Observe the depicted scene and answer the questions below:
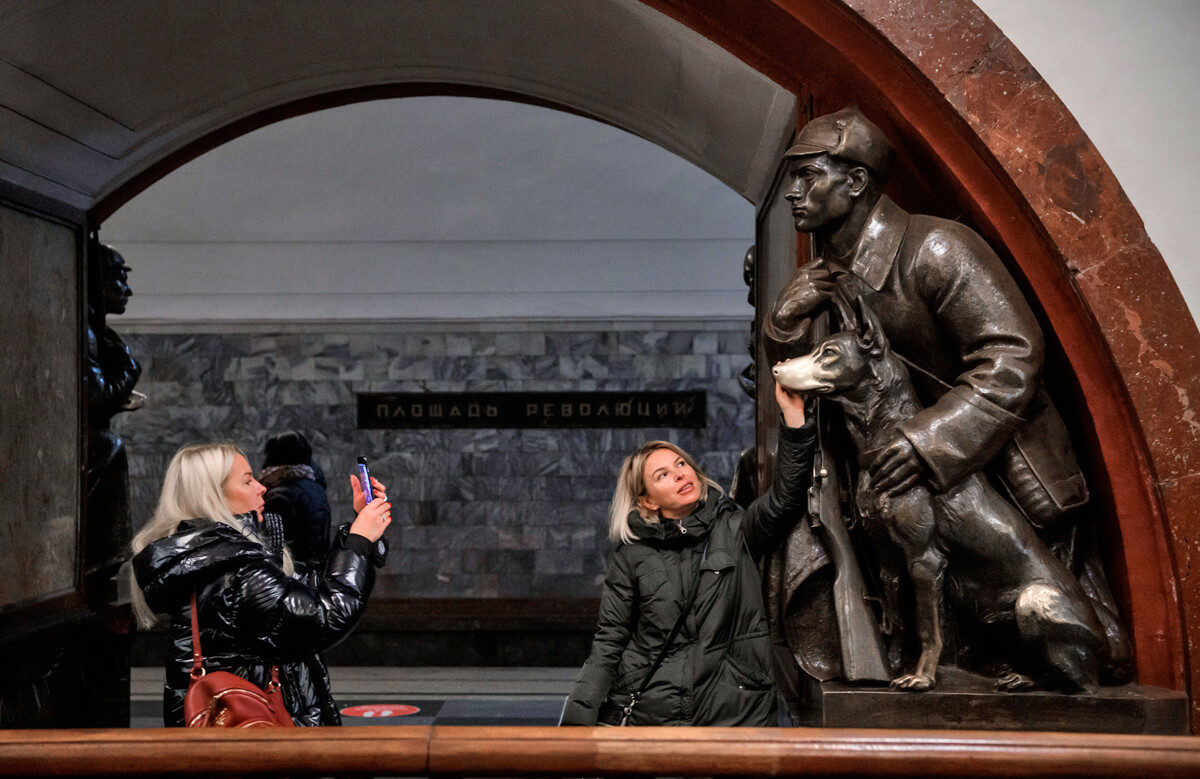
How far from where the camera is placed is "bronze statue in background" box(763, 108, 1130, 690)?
219 centimetres

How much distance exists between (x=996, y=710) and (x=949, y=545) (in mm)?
334

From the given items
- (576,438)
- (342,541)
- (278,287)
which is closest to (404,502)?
(576,438)

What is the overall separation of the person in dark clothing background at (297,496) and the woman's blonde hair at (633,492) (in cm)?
366

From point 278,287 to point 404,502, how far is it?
184cm

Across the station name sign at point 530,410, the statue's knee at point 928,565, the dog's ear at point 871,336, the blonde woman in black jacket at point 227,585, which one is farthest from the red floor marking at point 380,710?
the dog's ear at point 871,336

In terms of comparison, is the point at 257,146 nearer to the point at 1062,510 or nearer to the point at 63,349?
the point at 63,349

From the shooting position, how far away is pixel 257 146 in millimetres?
8016

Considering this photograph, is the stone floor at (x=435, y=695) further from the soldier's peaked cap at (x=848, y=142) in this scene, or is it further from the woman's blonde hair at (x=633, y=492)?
the soldier's peaked cap at (x=848, y=142)

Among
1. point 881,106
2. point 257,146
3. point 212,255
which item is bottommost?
point 881,106

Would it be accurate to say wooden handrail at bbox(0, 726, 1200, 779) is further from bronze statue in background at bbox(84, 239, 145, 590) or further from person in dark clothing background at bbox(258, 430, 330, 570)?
person in dark clothing background at bbox(258, 430, 330, 570)

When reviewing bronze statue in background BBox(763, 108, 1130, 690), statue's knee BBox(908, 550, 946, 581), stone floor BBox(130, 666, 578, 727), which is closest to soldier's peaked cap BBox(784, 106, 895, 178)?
bronze statue in background BBox(763, 108, 1130, 690)

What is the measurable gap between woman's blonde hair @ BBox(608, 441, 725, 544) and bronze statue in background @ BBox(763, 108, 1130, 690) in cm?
46

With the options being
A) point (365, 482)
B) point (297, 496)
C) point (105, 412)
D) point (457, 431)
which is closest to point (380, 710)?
point (297, 496)

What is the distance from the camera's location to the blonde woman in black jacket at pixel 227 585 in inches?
95.6
